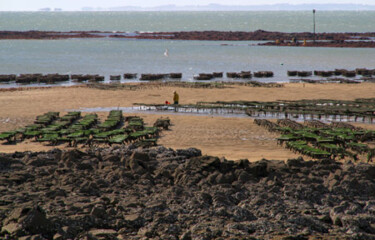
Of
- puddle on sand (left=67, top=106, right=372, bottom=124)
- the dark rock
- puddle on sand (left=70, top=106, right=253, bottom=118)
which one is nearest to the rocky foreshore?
the dark rock

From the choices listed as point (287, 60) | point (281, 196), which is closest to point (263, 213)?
point (281, 196)

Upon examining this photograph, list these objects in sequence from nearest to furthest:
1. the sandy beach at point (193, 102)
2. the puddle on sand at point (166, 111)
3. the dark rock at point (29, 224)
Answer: the dark rock at point (29, 224) < the sandy beach at point (193, 102) < the puddle on sand at point (166, 111)

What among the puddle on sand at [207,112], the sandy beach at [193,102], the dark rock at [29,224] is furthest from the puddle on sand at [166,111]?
the dark rock at [29,224]

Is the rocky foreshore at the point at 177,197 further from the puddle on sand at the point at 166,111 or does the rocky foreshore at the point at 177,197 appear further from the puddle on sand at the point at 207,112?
the puddle on sand at the point at 166,111

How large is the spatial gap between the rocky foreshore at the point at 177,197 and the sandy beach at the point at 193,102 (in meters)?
3.53

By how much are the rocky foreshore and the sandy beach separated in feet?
11.6

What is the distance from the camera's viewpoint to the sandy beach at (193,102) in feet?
74.4

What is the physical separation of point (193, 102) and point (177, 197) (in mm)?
22259

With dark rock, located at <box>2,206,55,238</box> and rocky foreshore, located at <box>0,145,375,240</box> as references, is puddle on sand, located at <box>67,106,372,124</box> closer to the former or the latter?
rocky foreshore, located at <box>0,145,375,240</box>

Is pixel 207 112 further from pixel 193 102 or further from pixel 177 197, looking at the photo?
pixel 177 197

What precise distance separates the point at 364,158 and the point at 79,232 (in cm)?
1228

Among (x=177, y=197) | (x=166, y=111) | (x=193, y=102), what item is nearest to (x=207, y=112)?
(x=166, y=111)

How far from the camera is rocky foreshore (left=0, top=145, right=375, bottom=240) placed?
1236 centimetres

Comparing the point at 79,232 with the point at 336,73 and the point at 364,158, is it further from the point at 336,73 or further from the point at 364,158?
the point at 336,73
